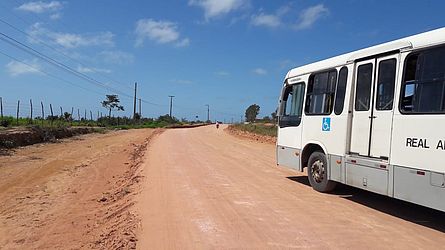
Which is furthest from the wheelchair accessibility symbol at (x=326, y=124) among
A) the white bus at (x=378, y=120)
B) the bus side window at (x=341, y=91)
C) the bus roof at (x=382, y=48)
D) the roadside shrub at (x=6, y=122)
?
the roadside shrub at (x=6, y=122)

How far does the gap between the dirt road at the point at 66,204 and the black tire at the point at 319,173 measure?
176 inches

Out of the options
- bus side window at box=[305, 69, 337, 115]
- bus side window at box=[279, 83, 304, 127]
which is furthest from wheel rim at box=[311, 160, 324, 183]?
bus side window at box=[279, 83, 304, 127]

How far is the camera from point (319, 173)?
10.8 metres

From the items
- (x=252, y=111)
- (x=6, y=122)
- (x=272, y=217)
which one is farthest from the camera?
(x=252, y=111)

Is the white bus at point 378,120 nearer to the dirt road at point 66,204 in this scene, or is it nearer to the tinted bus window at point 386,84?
the tinted bus window at point 386,84

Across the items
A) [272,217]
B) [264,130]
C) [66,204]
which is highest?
[264,130]

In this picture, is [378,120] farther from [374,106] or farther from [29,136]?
[29,136]

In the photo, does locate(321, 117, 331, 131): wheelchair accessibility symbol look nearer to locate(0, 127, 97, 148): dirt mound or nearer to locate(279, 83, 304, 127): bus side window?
locate(279, 83, 304, 127): bus side window

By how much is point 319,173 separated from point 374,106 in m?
2.72

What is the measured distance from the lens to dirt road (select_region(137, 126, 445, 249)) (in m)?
6.54

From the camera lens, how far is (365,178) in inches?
342

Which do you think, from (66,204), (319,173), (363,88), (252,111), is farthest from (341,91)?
(252,111)

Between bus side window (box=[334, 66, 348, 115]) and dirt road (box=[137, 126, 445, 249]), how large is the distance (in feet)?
6.69

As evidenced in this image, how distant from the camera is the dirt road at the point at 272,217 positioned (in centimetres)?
654
